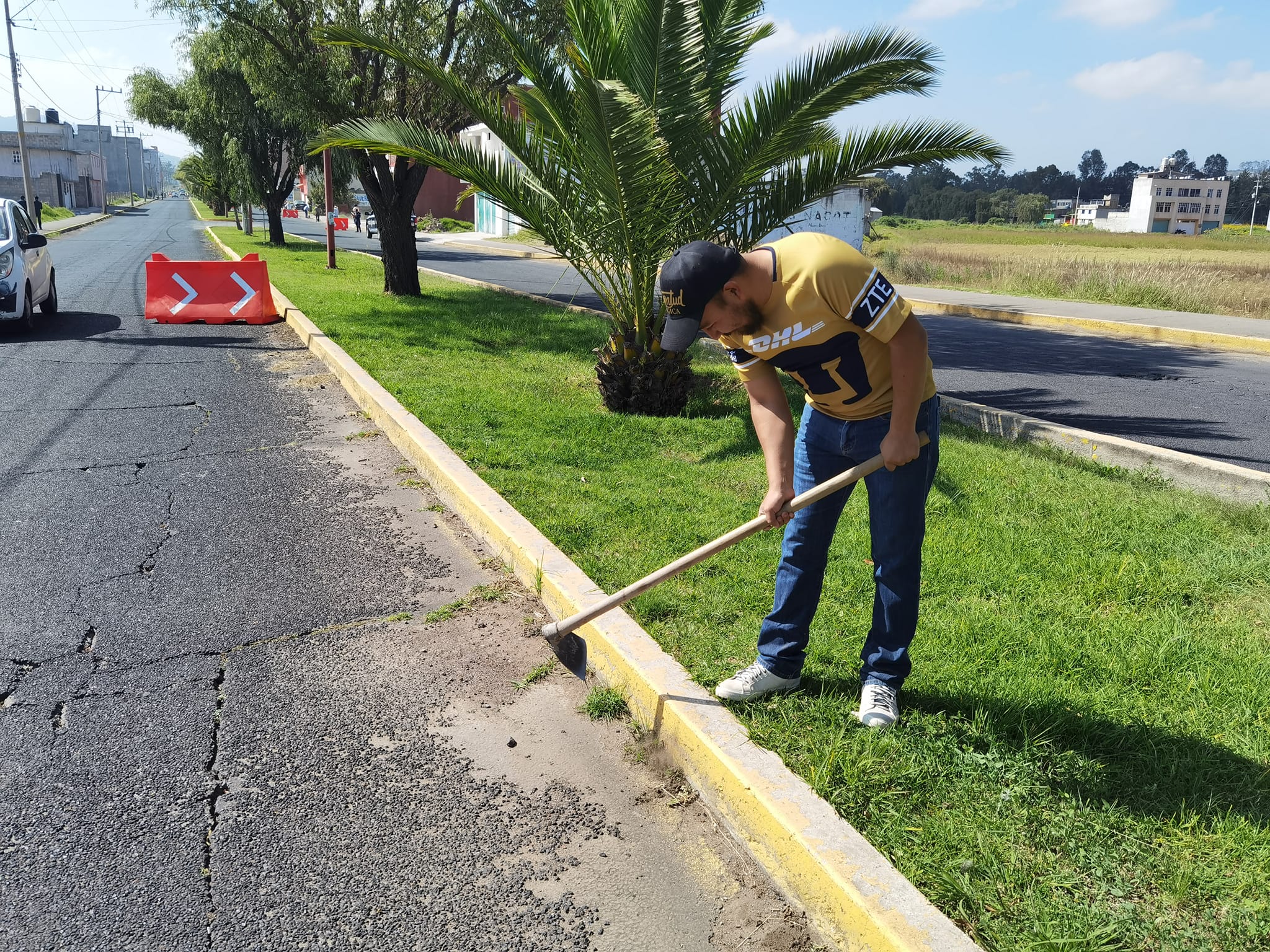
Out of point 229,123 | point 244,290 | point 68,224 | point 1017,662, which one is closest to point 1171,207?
point 68,224

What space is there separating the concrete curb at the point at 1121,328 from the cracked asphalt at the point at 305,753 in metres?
11.3

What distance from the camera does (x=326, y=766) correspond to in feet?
10.1

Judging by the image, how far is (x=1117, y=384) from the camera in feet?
33.3

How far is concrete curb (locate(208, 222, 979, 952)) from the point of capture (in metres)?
2.28

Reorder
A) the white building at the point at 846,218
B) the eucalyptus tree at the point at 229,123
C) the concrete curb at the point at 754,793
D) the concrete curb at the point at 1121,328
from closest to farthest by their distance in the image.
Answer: the concrete curb at the point at 754,793, the concrete curb at the point at 1121,328, the eucalyptus tree at the point at 229,123, the white building at the point at 846,218

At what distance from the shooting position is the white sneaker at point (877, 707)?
3.04m

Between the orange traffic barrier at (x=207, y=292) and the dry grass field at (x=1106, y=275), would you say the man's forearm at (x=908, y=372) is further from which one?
the dry grass field at (x=1106, y=275)

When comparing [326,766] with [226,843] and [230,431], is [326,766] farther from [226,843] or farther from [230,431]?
[230,431]

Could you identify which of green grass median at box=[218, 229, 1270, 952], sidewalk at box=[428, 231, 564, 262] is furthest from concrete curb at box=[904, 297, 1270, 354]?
sidewalk at box=[428, 231, 564, 262]

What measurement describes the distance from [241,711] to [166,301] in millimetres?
10934

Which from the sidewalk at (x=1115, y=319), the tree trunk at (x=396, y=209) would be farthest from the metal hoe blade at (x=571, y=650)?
the sidewalk at (x=1115, y=319)

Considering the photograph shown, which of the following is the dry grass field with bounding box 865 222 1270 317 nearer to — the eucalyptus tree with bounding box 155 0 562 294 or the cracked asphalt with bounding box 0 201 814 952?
the eucalyptus tree with bounding box 155 0 562 294

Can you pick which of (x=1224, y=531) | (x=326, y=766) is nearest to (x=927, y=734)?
(x=326, y=766)

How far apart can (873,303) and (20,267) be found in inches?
455
